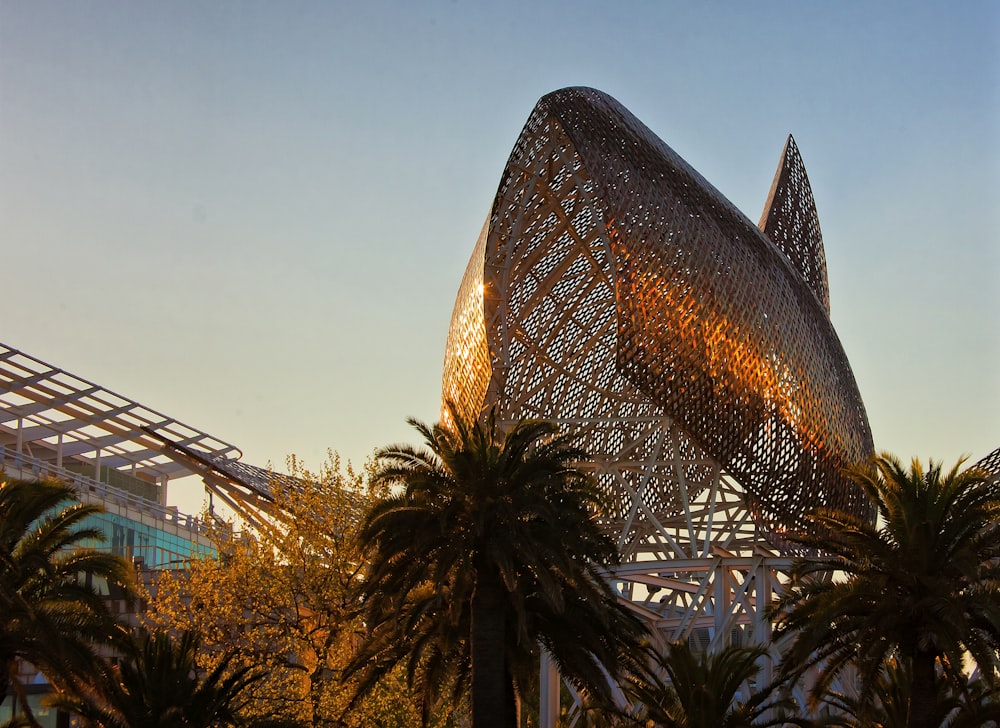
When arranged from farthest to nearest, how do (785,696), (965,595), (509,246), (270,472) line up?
(270,472) → (509,246) → (785,696) → (965,595)

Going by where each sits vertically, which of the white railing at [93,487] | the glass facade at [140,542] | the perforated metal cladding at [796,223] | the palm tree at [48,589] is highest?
the perforated metal cladding at [796,223]

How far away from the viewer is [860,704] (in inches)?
1021

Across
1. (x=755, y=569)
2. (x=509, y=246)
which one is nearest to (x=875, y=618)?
(x=755, y=569)

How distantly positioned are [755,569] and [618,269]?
7724mm

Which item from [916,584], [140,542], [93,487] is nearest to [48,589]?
[916,584]

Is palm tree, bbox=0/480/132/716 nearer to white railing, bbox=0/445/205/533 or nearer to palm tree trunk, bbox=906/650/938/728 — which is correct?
white railing, bbox=0/445/205/533

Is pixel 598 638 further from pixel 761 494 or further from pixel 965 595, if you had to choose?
pixel 761 494

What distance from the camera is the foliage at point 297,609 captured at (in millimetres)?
32156

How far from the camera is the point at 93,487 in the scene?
47531 mm

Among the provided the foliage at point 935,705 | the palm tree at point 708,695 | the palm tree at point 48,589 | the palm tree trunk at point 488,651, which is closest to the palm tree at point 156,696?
the palm tree at point 48,589

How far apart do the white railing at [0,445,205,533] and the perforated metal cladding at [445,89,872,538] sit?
13188 millimetres

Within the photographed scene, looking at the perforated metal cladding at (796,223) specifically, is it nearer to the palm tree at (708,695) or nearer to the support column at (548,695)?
the support column at (548,695)

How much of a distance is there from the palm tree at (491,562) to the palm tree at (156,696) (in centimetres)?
334

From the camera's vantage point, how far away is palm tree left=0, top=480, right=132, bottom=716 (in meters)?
24.6
